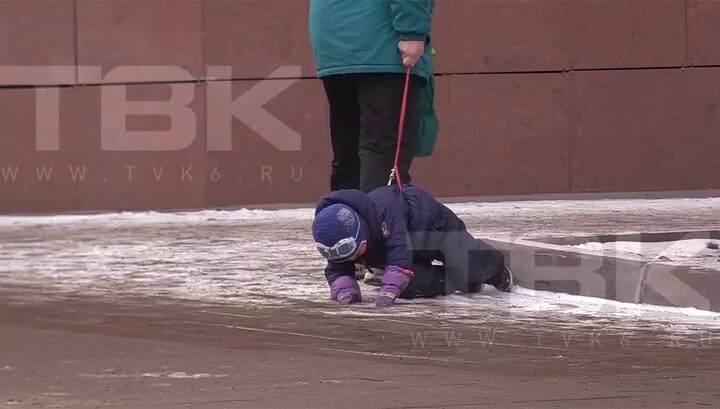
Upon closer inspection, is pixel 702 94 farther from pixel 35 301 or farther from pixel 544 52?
pixel 35 301

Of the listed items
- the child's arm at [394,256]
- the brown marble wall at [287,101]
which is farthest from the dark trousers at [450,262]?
the brown marble wall at [287,101]

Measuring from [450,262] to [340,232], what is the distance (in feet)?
1.97

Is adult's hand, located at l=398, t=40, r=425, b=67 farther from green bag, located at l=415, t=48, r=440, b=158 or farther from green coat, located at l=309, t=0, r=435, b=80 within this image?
green bag, located at l=415, t=48, r=440, b=158

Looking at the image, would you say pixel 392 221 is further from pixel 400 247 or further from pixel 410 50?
pixel 410 50

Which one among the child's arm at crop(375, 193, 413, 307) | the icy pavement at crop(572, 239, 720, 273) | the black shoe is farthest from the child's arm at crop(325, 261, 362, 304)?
the icy pavement at crop(572, 239, 720, 273)

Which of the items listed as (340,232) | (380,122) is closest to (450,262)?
(340,232)

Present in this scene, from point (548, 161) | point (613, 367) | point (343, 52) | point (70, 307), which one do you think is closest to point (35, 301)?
point (70, 307)

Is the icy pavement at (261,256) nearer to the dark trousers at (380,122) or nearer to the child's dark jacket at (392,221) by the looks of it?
the child's dark jacket at (392,221)

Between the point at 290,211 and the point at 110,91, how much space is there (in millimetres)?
1559

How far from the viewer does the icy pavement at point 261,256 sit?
5.87 m

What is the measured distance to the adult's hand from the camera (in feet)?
20.6

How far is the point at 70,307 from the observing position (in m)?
6.21

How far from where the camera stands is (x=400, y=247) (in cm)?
598

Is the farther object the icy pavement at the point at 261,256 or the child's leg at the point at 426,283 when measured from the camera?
the child's leg at the point at 426,283
